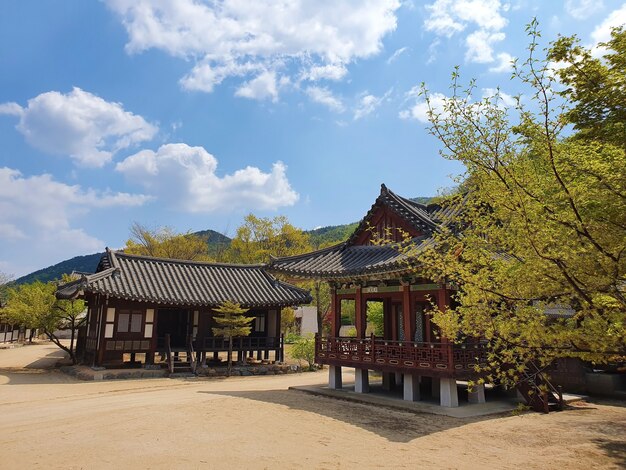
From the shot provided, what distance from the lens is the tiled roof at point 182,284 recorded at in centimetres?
2238

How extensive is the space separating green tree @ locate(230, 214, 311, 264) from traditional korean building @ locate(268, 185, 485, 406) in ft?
78.3

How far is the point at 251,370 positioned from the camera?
2473 centimetres

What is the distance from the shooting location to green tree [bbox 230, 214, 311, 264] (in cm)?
4247

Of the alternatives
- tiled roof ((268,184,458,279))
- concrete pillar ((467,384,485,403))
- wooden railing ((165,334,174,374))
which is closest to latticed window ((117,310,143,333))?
wooden railing ((165,334,174,374))

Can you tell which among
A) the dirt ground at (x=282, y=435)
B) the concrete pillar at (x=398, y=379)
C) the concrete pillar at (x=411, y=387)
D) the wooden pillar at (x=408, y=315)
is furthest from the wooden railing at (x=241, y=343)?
the wooden pillar at (x=408, y=315)

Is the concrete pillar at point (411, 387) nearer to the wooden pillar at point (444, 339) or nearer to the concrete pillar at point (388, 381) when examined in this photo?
the wooden pillar at point (444, 339)

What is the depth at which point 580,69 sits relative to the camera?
5.68 metres

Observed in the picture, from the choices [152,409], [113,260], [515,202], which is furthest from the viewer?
[113,260]

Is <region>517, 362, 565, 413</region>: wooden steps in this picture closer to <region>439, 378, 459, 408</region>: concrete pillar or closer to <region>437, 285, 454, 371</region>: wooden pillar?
<region>439, 378, 459, 408</region>: concrete pillar

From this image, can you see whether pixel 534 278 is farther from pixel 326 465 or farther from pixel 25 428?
pixel 25 428

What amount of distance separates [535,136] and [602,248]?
5.37ft

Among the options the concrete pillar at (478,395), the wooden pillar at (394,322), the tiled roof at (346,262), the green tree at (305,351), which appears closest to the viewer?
the concrete pillar at (478,395)

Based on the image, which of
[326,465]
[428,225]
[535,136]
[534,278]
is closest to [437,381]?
[428,225]

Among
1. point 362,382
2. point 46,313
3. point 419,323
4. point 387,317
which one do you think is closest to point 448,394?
point 419,323
